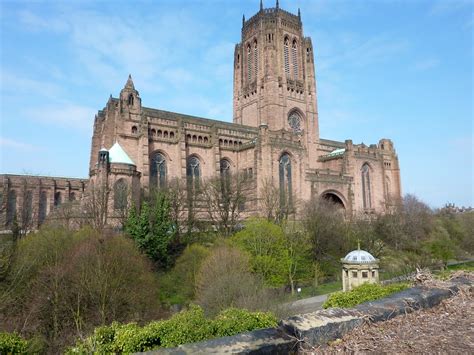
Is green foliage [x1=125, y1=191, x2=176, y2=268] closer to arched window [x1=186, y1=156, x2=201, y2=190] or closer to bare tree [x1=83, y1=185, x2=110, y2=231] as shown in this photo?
bare tree [x1=83, y1=185, x2=110, y2=231]

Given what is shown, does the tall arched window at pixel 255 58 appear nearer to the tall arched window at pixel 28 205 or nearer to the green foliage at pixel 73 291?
the tall arched window at pixel 28 205

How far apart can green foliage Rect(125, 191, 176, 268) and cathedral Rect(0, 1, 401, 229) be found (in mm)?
4607

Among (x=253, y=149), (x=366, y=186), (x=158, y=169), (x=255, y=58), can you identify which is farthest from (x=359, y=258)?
(x=255, y=58)

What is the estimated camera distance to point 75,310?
18969 millimetres

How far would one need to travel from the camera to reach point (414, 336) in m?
3.97

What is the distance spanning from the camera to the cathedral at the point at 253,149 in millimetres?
39344

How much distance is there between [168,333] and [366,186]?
164 feet

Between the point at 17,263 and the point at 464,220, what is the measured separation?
6120cm

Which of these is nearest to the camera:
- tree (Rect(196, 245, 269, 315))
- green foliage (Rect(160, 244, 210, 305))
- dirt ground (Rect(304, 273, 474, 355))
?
dirt ground (Rect(304, 273, 474, 355))

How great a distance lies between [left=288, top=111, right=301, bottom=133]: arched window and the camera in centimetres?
5612

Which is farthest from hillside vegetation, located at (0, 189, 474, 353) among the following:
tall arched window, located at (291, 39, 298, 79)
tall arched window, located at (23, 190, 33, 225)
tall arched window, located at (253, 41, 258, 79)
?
tall arched window, located at (253, 41, 258, 79)

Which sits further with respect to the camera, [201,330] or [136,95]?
[136,95]

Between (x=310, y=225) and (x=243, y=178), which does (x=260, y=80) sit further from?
(x=310, y=225)

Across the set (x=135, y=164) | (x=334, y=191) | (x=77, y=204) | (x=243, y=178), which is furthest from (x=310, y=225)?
(x=77, y=204)
